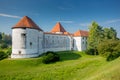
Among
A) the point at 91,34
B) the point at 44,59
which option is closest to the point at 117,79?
the point at 44,59

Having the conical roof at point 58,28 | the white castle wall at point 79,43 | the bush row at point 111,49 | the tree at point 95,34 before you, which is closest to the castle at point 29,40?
the conical roof at point 58,28

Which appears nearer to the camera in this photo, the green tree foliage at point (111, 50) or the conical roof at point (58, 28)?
the green tree foliage at point (111, 50)

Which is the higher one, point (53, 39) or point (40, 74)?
point (53, 39)

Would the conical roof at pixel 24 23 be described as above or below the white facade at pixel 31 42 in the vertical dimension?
above

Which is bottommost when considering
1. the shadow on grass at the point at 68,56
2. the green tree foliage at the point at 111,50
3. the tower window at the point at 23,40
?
the shadow on grass at the point at 68,56

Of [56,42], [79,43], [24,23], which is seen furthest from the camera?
[79,43]

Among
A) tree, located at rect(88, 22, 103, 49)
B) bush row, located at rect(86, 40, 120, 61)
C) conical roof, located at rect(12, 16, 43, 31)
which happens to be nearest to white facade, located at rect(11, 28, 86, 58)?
conical roof, located at rect(12, 16, 43, 31)

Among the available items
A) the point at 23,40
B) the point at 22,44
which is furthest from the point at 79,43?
the point at 22,44

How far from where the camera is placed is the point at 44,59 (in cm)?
3466

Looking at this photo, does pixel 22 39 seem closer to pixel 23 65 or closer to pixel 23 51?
pixel 23 51

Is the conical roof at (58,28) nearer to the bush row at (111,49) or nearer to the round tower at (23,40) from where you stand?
the round tower at (23,40)

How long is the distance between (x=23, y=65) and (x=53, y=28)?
37.3 m

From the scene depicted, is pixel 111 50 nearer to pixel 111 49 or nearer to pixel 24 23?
pixel 111 49

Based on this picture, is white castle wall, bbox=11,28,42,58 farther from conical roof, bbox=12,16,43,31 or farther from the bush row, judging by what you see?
the bush row
